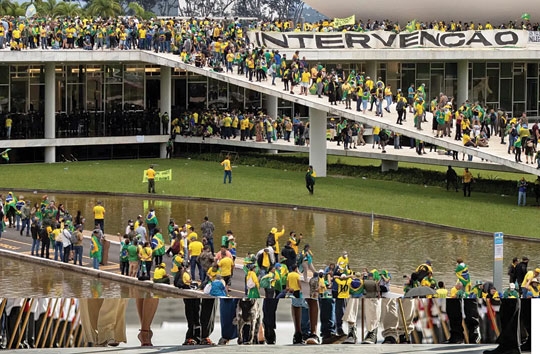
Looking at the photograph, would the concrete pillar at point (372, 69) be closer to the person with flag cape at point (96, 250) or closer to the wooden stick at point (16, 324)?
the person with flag cape at point (96, 250)

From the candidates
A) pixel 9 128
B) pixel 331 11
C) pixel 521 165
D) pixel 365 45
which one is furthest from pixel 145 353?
pixel 331 11

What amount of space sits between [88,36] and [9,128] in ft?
16.5

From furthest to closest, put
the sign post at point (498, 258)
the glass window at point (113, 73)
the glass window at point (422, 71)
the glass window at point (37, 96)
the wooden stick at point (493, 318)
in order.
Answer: the glass window at point (422, 71) < the glass window at point (113, 73) < the glass window at point (37, 96) < the sign post at point (498, 258) < the wooden stick at point (493, 318)

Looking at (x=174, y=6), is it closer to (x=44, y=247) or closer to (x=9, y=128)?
(x=9, y=128)

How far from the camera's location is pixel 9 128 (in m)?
56.7

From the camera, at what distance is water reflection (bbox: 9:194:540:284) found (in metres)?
35.4

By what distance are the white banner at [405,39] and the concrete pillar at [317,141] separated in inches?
333

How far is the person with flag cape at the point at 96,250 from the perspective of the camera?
1325 inches

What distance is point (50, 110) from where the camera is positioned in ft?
190

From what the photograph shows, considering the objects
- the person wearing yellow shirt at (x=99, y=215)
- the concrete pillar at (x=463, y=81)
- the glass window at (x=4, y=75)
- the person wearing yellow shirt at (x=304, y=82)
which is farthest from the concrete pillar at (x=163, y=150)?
the person wearing yellow shirt at (x=99, y=215)

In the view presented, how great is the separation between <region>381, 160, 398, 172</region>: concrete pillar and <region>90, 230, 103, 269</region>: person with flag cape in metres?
21.0

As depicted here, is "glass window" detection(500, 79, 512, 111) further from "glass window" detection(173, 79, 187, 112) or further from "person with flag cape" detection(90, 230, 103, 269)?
"person with flag cape" detection(90, 230, 103, 269)

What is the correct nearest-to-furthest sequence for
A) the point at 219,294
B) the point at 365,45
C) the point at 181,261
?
the point at 219,294 < the point at 181,261 < the point at 365,45

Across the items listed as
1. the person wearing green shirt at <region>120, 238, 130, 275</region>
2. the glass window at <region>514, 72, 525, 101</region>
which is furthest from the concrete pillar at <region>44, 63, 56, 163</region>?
the person wearing green shirt at <region>120, 238, 130, 275</region>
